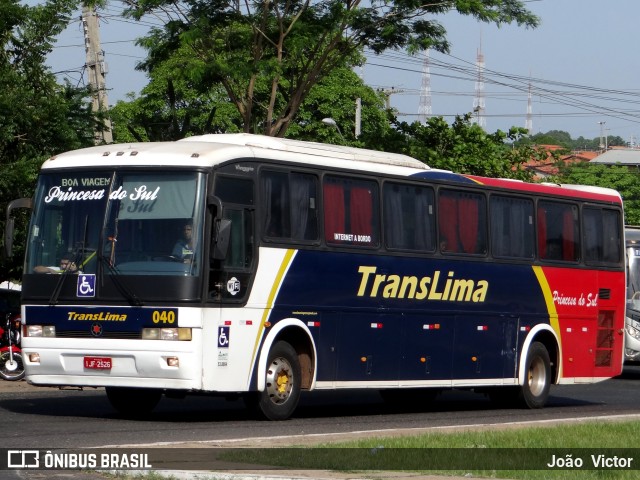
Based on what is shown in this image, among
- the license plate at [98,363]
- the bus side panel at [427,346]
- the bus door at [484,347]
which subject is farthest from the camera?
the bus door at [484,347]

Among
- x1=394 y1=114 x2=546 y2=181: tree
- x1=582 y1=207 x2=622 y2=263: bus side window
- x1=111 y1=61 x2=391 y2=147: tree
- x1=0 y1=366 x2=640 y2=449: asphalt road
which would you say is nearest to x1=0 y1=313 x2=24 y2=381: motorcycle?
x1=0 y1=366 x2=640 y2=449: asphalt road

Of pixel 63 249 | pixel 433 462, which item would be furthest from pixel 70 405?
pixel 433 462

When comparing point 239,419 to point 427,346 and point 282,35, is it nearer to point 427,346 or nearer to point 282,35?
point 427,346

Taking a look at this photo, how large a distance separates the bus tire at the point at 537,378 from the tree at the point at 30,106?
26.9 ft

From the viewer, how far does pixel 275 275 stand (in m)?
16.9

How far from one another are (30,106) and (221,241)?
8435mm

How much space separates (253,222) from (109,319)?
2.03 metres

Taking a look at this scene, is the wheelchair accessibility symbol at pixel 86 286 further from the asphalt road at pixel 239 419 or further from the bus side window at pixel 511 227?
the bus side window at pixel 511 227

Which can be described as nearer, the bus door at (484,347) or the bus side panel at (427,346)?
the bus side panel at (427,346)

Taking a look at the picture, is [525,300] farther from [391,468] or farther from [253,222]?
[391,468]

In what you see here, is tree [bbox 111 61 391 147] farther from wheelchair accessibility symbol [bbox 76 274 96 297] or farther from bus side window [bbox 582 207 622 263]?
wheelchair accessibility symbol [bbox 76 274 96 297]

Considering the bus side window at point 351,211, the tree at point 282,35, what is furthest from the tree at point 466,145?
the bus side window at point 351,211

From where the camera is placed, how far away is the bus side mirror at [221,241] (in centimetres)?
1579

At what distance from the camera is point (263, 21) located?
24203 millimetres
